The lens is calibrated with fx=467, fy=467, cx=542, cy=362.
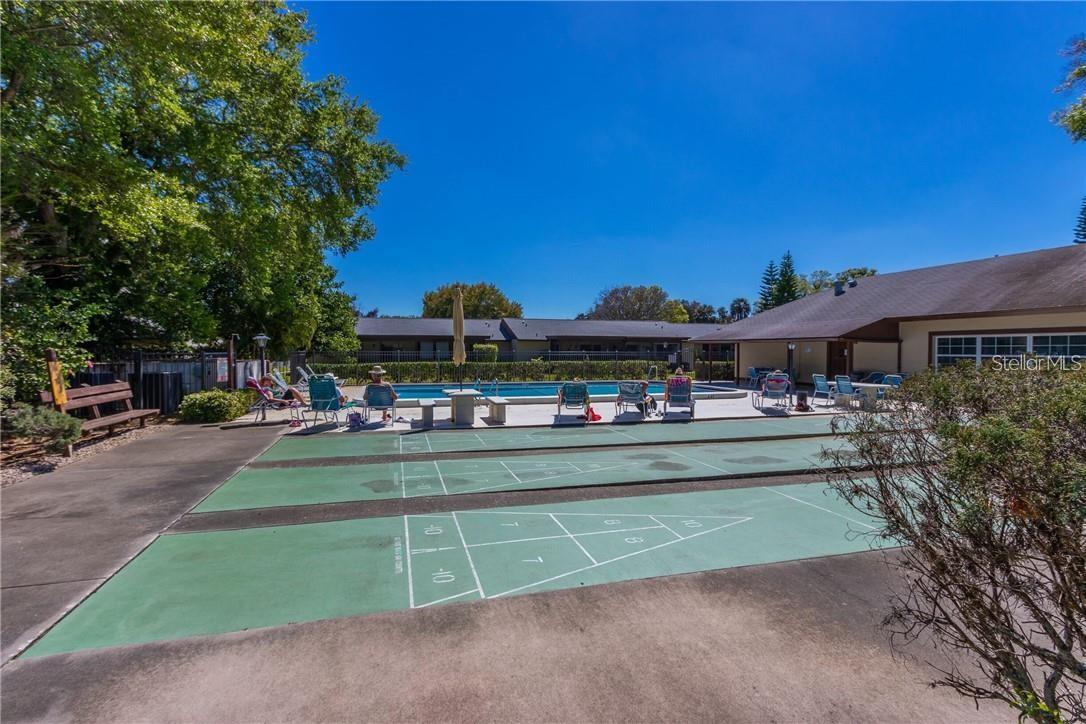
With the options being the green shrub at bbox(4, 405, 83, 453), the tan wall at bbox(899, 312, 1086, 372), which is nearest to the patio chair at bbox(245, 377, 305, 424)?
the green shrub at bbox(4, 405, 83, 453)

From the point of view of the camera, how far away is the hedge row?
26.7 metres

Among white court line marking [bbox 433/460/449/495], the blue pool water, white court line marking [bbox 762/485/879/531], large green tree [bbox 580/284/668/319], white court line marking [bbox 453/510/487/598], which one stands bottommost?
white court line marking [bbox 762/485/879/531]

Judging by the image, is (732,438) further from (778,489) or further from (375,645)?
(375,645)

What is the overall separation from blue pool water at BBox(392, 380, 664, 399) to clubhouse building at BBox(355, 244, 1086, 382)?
279 inches

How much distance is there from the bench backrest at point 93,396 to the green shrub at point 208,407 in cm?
157

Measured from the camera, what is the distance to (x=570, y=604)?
3.71 m

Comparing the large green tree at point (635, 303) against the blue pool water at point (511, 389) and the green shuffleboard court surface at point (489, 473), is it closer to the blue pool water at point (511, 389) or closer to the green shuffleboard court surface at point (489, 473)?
the blue pool water at point (511, 389)

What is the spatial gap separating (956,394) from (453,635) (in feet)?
11.1

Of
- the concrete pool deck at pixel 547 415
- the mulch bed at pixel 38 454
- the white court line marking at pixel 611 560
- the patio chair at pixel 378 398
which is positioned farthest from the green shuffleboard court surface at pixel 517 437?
the white court line marking at pixel 611 560

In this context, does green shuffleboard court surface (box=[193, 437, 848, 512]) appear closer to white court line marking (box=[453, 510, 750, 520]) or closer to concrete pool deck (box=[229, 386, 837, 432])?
white court line marking (box=[453, 510, 750, 520])

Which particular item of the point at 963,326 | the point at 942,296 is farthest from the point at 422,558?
the point at 942,296

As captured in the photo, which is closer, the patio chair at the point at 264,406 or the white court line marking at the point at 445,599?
the white court line marking at the point at 445,599

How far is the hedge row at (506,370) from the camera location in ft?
87.6

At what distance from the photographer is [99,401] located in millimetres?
10055
